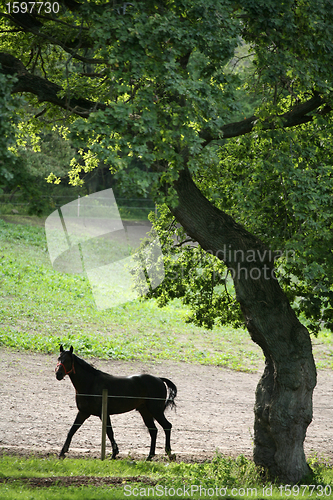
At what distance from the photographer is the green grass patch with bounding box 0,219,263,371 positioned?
15.7 meters

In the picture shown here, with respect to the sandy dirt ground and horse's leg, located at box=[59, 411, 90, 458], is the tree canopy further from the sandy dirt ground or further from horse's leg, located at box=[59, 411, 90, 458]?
horse's leg, located at box=[59, 411, 90, 458]

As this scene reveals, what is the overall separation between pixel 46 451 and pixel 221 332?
12.9 meters

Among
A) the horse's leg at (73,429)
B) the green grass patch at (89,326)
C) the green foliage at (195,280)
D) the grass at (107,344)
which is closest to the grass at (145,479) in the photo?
the grass at (107,344)

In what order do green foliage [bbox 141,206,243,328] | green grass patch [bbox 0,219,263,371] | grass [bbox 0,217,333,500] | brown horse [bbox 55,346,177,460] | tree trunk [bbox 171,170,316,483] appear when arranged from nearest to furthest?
grass [bbox 0,217,333,500] < tree trunk [bbox 171,170,316,483] < brown horse [bbox 55,346,177,460] < green foliage [bbox 141,206,243,328] < green grass patch [bbox 0,219,263,371]

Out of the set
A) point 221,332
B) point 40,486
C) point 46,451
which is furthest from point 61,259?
point 40,486

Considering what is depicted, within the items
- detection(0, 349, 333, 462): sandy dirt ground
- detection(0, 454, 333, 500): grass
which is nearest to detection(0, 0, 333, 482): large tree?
detection(0, 454, 333, 500): grass

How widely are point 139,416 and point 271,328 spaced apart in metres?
4.84

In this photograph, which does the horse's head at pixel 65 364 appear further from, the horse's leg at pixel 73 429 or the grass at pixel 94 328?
the grass at pixel 94 328

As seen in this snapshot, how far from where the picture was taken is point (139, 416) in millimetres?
10930

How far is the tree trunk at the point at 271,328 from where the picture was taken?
7.42 metres

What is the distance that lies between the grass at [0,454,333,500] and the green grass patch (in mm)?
7841

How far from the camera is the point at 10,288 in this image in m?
19.7

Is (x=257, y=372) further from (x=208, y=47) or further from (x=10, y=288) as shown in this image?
(x=208, y=47)

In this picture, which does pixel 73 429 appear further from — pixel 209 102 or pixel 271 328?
pixel 209 102
